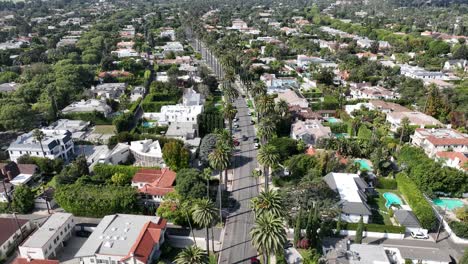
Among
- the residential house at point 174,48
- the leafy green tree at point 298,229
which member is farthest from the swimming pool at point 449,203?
the residential house at point 174,48

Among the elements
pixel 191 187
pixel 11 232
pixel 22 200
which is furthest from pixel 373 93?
pixel 11 232

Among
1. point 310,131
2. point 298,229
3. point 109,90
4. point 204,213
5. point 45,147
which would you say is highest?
point 204,213

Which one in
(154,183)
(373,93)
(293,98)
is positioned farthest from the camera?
(373,93)

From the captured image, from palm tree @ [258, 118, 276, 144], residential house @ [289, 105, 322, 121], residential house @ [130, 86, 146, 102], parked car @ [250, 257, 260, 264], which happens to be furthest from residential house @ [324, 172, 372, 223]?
residential house @ [130, 86, 146, 102]

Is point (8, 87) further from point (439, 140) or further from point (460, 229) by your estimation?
point (460, 229)

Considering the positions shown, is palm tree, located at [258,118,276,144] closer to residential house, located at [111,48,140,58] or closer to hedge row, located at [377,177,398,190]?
hedge row, located at [377,177,398,190]

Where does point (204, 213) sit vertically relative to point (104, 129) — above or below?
above

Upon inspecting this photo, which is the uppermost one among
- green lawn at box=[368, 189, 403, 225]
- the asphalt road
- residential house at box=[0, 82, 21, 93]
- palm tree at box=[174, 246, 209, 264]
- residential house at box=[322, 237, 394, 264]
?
palm tree at box=[174, 246, 209, 264]

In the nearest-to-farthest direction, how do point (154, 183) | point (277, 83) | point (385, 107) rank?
1. point (154, 183)
2. point (385, 107)
3. point (277, 83)
